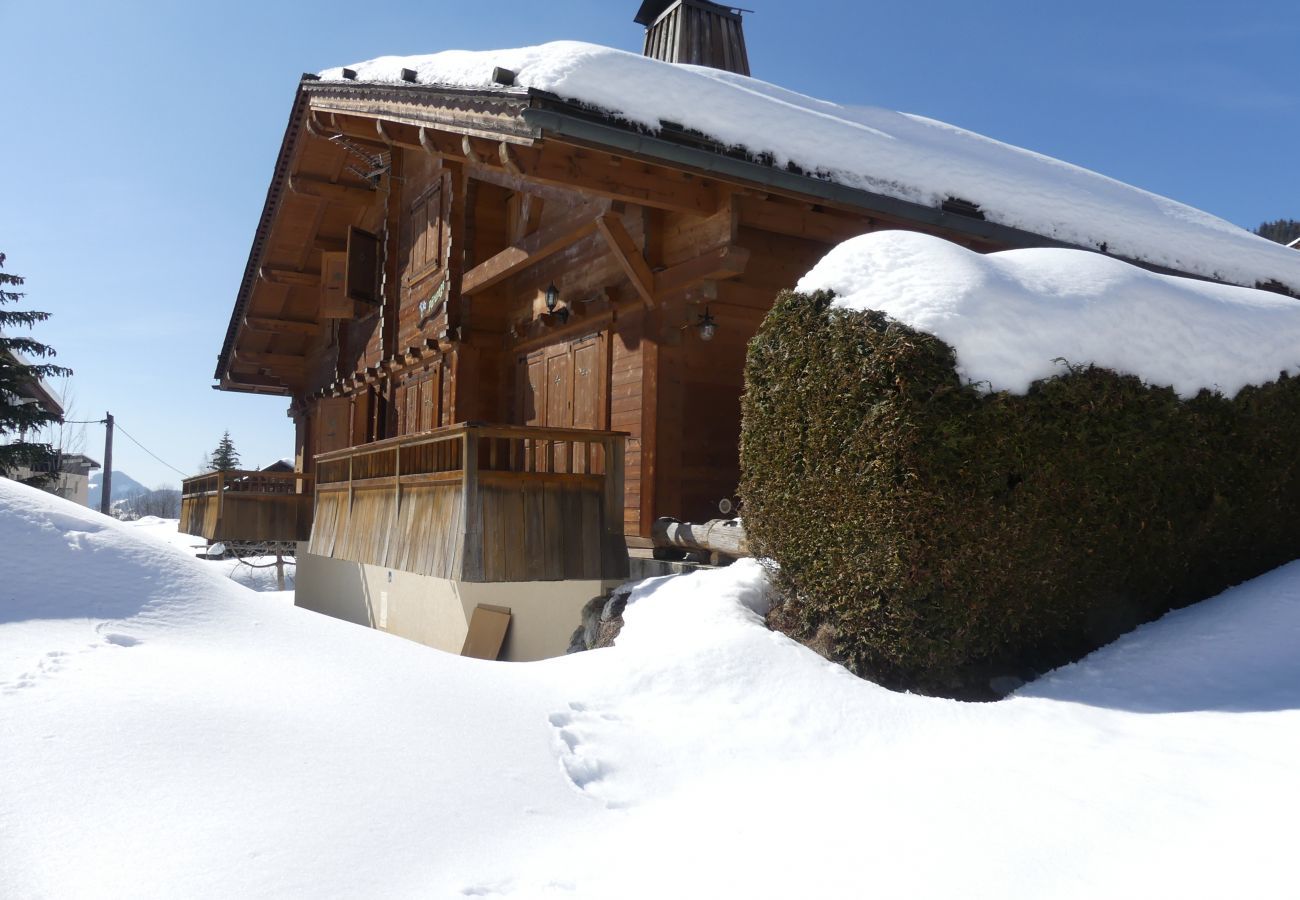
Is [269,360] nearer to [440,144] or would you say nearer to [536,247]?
[440,144]

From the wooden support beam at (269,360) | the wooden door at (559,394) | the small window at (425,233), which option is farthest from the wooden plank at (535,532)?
the wooden support beam at (269,360)

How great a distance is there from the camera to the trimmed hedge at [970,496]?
5.09 m

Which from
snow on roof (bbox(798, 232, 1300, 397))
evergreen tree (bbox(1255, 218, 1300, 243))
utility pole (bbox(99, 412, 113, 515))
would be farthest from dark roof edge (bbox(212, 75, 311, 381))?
evergreen tree (bbox(1255, 218, 1300, 243))

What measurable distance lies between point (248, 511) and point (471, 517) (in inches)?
394

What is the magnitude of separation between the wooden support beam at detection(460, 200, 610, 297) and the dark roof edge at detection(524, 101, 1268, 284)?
71.3 inches

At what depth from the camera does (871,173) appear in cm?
894

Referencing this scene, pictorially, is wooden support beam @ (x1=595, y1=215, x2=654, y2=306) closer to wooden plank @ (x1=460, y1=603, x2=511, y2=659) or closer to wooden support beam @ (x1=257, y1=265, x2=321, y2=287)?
wooden plank @ (x1=460, y1=603, x2=511, y2=659)

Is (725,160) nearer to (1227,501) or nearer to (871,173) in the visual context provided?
(871,173)

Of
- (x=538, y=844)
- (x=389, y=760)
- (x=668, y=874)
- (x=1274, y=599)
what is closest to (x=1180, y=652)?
(x=1274, y=599)

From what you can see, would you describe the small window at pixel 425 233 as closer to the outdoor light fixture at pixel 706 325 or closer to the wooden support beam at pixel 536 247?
the wooden support beam at pixel 536 247

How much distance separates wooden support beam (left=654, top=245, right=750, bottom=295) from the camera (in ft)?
27.7

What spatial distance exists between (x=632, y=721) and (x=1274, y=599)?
4140mm

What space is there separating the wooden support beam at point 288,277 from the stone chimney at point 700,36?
8754 mm

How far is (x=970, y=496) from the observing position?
5102 millimetres
